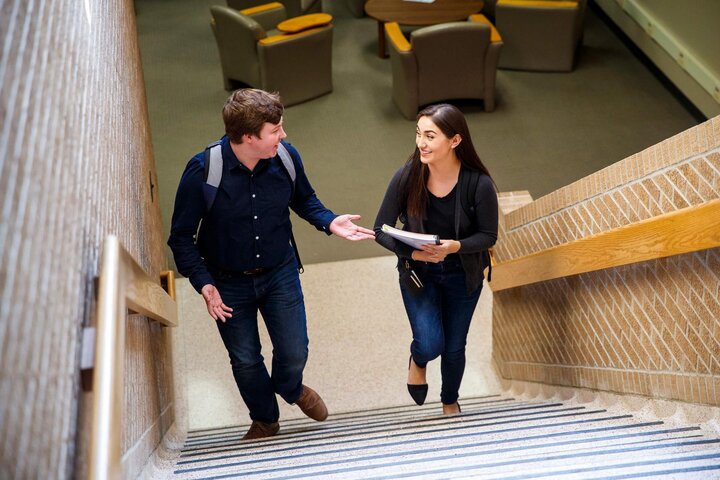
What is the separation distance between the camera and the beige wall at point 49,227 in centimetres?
167

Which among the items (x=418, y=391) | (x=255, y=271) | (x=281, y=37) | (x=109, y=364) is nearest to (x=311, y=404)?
(x=418, y=391)

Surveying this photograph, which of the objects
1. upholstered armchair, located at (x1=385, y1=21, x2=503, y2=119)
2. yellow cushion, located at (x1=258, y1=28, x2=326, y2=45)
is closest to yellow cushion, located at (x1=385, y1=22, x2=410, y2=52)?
upholstered armchair, located at (x1=385, y1=21, x2=503, y2=119)

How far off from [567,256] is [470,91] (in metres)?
5.56

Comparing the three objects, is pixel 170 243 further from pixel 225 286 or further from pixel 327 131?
pixel 327 131

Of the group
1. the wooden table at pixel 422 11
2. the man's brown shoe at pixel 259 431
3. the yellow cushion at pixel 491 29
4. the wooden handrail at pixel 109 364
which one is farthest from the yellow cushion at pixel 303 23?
the wooden handrail at pixel 109 364

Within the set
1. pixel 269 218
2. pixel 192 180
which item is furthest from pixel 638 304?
pixel 192 180

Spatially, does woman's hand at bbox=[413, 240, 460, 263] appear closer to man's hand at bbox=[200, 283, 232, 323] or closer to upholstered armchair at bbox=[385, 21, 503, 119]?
→ man's hand at bbox=[200, 283, 232, 323]

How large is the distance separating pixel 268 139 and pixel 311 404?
1895mm

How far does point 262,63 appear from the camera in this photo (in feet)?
30.5

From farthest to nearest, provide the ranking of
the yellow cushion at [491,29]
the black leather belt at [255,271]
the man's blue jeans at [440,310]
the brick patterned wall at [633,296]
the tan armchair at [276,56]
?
1. the tan armchair at [276,56]
2. the yellow cushion at [491,29]
3. the man's blue jeans at [440,310]
4. the black leather belt at [255,271]
5. the brick patterned wall at [633,296]

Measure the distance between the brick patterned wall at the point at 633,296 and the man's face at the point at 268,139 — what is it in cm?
149

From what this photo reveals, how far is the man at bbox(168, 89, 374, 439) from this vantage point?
375 cm

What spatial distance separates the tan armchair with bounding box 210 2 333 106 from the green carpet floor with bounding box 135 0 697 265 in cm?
26

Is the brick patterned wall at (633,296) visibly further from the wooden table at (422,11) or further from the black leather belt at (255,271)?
the wooden table at (422,11)
